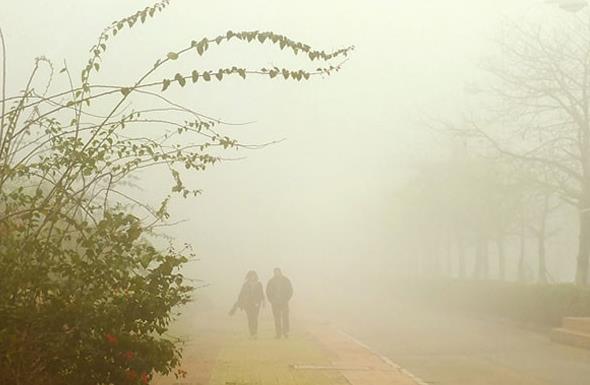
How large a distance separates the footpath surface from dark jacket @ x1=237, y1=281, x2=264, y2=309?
0.81 meters

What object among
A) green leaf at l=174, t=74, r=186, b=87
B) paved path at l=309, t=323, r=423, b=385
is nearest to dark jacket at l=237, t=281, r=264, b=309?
paved path at l=309, t=323, r=423, b=385

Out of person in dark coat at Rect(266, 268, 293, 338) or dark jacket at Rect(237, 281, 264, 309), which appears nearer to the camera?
person in dark coat at Rect(266, 268, 293, 338)

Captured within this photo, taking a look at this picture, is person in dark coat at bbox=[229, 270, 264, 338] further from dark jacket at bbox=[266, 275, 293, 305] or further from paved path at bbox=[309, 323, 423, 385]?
paved path at bbox=[309, 323, 423, 385]

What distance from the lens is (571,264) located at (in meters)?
61.0

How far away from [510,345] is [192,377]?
29.4ft

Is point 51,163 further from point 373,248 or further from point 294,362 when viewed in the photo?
point 373,248

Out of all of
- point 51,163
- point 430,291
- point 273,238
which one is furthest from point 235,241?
point 51,163

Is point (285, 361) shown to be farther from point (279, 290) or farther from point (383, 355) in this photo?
point (279, 290)

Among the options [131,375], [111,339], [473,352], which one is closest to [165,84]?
[111,339]

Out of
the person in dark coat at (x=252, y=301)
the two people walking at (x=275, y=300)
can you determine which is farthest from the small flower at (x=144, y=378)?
the person in dark coat at (x=252, y=301)

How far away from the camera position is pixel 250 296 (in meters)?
22.3

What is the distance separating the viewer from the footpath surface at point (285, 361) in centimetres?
1241

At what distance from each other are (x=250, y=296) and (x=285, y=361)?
7.25 metres

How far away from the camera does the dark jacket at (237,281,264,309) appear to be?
22250 mm
